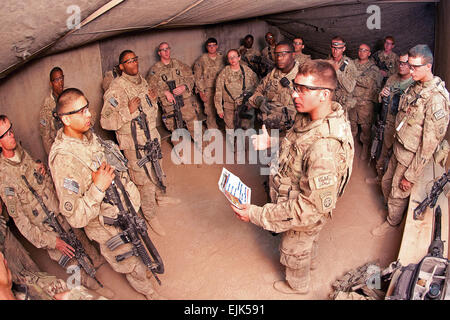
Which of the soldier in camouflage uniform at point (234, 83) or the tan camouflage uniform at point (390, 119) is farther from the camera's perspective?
the soldier in camouflage uniform at point (234, 83)

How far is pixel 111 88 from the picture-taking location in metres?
4.21

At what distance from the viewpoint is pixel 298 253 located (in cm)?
302

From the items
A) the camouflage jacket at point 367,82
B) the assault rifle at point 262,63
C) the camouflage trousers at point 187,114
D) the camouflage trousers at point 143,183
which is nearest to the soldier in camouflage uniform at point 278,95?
the camouflage jacket at point 367,82

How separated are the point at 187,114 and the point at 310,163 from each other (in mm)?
3941

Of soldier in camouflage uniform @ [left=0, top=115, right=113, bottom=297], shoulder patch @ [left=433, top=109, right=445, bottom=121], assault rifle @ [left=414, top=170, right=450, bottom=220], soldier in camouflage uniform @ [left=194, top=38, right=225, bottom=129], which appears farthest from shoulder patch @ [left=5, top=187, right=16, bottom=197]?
shoulder patch @ [left=433, top=109, right=445, bottom=121]

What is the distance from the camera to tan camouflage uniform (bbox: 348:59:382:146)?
5.32 m

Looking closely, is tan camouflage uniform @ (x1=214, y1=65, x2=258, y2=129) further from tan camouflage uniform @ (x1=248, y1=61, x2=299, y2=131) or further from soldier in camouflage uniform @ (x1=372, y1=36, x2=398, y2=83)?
soldier in camouflage uniform @ (x1=372, y1=36, x2=398, y2=83)

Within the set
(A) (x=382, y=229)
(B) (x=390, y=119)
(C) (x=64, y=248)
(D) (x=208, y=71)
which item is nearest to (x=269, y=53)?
(D) (x=208, y=71)

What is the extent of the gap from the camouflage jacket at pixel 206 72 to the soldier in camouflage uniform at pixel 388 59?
2956 millimetres

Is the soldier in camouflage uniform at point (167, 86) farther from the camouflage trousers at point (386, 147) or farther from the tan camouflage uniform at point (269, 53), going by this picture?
the camouflage trousers at point (386, 147)

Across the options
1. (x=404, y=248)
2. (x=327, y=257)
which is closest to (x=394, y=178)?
(x=404, y=248)

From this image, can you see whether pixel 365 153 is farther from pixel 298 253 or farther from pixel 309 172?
pixel 309 172

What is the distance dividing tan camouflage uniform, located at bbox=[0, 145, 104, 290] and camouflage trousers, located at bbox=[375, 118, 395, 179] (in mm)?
4064

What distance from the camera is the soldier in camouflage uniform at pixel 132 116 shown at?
4.13 metres
